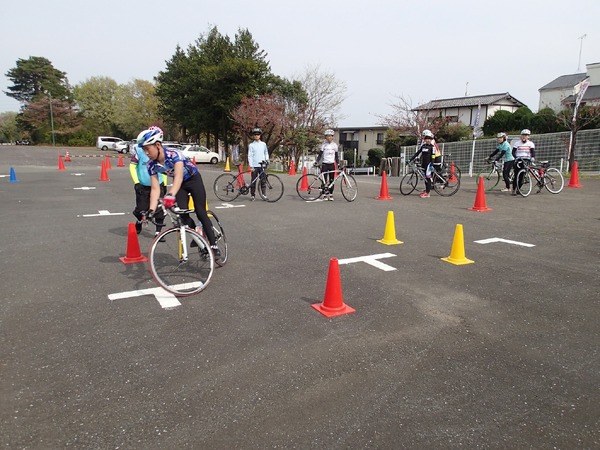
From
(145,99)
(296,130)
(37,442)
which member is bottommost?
(37,442)

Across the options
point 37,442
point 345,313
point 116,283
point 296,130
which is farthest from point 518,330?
point 296,130

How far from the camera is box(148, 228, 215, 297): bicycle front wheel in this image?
4.53 m

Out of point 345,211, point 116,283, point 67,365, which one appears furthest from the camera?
point 345,211

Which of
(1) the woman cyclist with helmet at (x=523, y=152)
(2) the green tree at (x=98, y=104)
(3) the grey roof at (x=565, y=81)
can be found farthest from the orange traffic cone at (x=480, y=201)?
(2) the green tree at (x=98, y=104)

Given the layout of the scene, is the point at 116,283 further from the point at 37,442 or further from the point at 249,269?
the point at 37,442

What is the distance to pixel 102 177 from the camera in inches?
705

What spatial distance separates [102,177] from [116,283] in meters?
14.8

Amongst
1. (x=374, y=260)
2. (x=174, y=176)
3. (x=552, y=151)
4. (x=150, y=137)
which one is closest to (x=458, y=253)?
(x=374, y=260)

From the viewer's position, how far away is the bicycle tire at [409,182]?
12.9m

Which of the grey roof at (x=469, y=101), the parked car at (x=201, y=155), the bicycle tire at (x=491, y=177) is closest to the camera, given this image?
the bicycle tire at (x=491, y=177)

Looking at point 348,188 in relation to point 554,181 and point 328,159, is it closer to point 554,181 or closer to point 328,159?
point 328,159

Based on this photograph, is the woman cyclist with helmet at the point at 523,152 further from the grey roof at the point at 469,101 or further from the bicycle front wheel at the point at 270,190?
the grey roof at the point at 469,101

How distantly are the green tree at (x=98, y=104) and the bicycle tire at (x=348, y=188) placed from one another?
67.2 meters

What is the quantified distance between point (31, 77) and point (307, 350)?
96.4m
